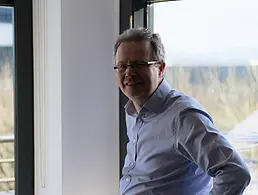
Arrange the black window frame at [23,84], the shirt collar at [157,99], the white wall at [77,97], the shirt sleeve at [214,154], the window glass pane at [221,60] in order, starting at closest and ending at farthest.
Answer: the shirt sleeve at [214,154]
the shirt collar at [157,99]
the window glass pane at [221,60]
the white wall at [77,97]
the black window frame at [23,84]

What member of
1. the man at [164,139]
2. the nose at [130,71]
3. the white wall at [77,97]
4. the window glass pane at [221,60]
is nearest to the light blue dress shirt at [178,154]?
the man at [164,139]

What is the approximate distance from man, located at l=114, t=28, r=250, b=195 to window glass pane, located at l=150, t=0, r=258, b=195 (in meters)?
0.44

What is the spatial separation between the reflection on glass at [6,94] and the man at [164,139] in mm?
975

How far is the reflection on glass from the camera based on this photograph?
97.3 inches

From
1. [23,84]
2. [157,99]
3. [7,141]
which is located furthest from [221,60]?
[7,141]

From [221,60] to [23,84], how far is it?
102 centimetres

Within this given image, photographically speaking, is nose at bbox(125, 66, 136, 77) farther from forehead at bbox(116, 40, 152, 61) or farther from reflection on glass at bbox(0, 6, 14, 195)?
reflection on glass at bbox(0, 6, 14, 195)

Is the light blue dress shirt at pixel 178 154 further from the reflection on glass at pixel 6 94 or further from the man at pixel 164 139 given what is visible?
the reflection on glass at pixel 6 94

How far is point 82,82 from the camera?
7.38 feet

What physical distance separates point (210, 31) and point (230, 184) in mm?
863

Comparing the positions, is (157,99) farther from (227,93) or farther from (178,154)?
(227,93)

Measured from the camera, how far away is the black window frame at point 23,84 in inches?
96.5

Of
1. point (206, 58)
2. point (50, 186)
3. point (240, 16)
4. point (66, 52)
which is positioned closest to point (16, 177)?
point (50, 186)

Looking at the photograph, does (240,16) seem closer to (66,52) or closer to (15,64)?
(66,52)
